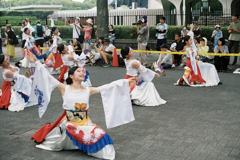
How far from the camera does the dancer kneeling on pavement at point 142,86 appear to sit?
7055mm

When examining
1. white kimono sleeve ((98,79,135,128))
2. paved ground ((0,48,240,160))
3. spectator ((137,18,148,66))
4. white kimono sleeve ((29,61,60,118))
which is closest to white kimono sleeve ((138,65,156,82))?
paved ground ((0,48,240,160))

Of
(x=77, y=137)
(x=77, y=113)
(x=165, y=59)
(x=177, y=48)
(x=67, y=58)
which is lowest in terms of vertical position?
(x=77, y=137)

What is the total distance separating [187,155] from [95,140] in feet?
4.36

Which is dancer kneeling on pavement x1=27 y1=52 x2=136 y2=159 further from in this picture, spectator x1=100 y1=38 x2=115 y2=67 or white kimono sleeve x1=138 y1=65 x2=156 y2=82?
spectator x1=100 y1=38 x2=115 y2=67

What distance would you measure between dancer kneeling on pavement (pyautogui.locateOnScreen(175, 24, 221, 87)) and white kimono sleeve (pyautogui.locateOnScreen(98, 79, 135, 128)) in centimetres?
478

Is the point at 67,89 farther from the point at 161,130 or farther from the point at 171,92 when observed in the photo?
the point at 171,92

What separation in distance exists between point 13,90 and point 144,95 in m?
3.15

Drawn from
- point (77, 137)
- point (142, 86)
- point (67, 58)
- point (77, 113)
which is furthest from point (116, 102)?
point (67, 58)

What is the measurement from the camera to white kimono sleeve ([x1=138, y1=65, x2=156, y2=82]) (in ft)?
23.4

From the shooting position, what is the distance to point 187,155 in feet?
14.4

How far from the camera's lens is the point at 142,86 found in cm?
757

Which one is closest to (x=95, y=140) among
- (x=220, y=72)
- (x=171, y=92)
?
(x=171, y=92)

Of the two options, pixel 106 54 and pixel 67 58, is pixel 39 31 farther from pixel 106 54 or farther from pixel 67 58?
pixel 67 58

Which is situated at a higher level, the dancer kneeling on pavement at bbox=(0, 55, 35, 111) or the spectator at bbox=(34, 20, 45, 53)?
the spectator at bbox=(34, 20, 45, 53)
